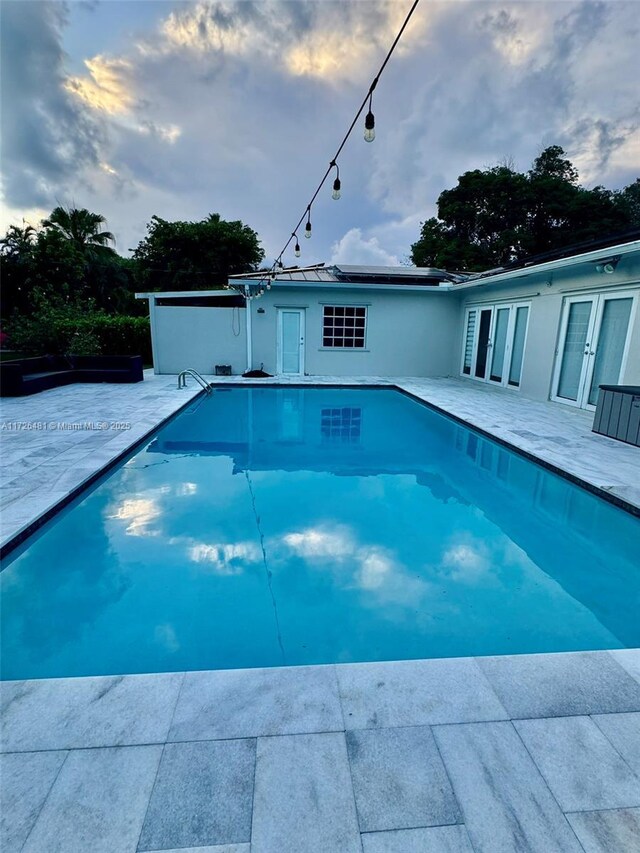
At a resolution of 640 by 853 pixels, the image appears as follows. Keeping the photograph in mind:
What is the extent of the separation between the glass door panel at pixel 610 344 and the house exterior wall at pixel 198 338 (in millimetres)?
8200

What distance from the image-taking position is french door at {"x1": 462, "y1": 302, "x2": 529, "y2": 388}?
9227 mm

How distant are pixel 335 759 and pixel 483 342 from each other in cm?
1070

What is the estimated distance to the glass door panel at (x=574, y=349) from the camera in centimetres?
729

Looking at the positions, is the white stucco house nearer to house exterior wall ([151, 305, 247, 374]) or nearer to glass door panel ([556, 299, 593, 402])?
house exterior wall ([151, 305, 247, 374])

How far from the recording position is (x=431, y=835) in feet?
4.07

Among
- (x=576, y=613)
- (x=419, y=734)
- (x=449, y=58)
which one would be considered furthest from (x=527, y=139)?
(x=419, y=734)

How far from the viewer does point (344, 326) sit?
461 inches

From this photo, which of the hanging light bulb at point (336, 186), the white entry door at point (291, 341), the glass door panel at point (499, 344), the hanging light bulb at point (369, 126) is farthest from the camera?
the white entry door at point (291, 341)

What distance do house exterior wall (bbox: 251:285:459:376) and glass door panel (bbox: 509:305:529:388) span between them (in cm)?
291

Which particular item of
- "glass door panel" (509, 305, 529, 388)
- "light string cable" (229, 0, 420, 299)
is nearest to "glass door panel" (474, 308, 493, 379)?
"glass door panel" (509, 305, 529, 388)

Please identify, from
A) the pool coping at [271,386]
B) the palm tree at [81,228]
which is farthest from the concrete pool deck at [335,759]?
the palm tree at [81,228]

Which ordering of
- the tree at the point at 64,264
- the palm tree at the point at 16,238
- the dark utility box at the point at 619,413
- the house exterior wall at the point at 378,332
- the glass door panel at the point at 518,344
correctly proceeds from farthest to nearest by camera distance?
the palm tree at the point at 16,238
the tree at the point at 64,264
the house exterior wall at the point at 378,332
the glass door panel at the point at 518,344
the dark utility box at the point at 619,413

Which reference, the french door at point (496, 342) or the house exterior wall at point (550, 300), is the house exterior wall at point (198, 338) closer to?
the french door at point (496, 342)

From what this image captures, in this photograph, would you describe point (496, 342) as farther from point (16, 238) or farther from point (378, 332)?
point (16, 238)
